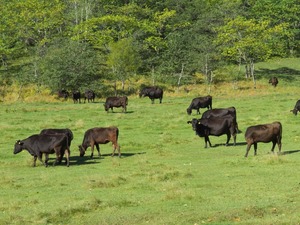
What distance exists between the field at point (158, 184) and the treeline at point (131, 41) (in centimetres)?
3262

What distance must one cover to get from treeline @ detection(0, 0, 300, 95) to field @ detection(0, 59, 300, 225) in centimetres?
3262

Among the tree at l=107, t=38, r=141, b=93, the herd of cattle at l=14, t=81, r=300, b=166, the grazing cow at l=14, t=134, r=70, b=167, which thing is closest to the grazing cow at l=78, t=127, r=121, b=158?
the herd of cattle at l=14, t=81, r=300, b=166

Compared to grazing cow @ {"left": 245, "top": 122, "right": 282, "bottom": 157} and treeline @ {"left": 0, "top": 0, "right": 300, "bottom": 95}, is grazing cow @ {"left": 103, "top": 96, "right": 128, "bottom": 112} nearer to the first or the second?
treeline @ {"left": 0, "top": 0, "right": 300, "bottom": 95}

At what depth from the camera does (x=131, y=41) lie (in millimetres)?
72188

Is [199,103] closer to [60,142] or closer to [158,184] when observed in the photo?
[60,142]

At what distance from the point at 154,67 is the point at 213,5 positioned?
72.0ft

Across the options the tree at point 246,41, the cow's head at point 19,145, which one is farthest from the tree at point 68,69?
the cow's head at point 19,145

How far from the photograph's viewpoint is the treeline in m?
67.8

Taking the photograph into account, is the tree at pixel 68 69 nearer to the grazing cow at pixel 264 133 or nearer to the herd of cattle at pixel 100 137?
the herd of cattle at pixel 100 137

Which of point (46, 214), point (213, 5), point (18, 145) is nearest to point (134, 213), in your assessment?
point (46, 214)

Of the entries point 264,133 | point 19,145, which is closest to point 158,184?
point 264,133

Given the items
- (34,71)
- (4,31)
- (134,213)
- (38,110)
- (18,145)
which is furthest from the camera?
(4,31)

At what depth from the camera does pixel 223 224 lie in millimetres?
12852

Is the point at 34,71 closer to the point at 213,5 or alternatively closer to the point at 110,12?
the point at 110,12
